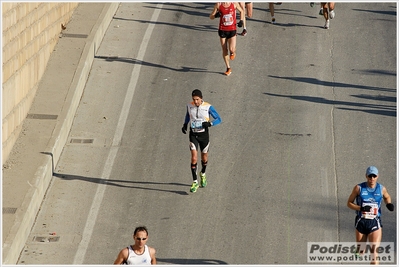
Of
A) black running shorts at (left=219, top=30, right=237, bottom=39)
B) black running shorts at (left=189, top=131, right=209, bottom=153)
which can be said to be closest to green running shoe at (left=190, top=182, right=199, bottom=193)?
black running shorts at (left=189, top=131, right=209, bottom=153)

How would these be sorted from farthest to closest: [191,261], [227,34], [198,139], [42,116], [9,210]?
[227,34] < [42,116] < [198,139] < [9,210] < [191,261]

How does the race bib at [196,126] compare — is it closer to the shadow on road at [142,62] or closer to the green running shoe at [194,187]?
the green running shoe at [194,187]

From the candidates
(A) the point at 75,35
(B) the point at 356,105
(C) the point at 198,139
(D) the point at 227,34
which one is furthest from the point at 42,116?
(B) the point at 356,105

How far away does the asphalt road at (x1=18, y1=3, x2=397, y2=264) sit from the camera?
1488 centimetres

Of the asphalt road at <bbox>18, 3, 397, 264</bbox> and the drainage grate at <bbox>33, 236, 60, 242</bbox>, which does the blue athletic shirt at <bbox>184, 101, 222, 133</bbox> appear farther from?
the drainage grate at <bbox>33, 236, 60, 242</bbox>

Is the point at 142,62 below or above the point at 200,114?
above

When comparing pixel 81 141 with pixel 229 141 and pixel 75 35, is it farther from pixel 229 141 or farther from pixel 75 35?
pixel 75 35

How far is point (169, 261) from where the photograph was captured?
46.2 ft

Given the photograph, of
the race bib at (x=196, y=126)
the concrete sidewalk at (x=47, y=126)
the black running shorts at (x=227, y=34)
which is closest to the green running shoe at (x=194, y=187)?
the race bib at (x=196, y=126)

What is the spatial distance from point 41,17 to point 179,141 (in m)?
4.29

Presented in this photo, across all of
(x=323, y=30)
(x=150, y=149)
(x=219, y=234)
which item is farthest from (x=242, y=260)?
(x=323, y=30)

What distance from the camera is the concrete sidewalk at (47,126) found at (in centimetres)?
1455

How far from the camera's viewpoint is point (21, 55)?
17734 millimetres

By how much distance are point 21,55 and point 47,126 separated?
4.78 feet
